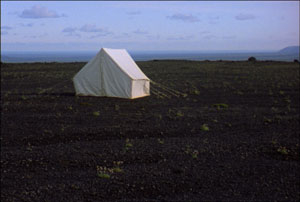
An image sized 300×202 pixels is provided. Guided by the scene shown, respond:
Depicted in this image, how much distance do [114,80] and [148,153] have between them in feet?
31.9

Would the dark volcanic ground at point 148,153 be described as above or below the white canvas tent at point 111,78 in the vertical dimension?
below

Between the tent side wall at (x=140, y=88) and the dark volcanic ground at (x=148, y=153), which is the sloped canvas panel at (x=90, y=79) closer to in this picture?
the tent side wall at (x=140, y=88)

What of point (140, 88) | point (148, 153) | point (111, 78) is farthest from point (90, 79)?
point (148, 153)

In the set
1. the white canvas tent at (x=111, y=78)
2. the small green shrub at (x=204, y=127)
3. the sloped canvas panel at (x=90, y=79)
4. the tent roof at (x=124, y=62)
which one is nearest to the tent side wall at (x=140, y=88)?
the white canvas tent at (x=111, y=78)

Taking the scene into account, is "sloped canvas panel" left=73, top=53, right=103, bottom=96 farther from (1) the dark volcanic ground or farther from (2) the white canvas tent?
(1) the dark volcanic ground

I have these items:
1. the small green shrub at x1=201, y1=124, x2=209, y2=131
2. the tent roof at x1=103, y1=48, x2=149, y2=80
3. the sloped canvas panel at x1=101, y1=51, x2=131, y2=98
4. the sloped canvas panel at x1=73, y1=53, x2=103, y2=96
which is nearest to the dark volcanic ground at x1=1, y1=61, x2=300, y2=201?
the small green shrub at x1=201, y1=124, x2=209, y2=131

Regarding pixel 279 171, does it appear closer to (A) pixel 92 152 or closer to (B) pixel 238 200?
(B) pixel 238 200

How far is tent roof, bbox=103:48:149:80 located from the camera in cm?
1823

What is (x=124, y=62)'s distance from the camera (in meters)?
19.0

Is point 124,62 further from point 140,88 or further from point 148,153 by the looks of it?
point 148,153

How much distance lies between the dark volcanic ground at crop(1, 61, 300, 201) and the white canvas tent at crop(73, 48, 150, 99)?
199 cm

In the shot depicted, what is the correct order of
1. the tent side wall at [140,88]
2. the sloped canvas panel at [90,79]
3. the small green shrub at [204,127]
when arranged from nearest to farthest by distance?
1. the small green shrub at [204,127]
2. the tent side wall at [140,88]
3. the sloped canvas panel at [90,79]

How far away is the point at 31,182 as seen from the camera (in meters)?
7.24

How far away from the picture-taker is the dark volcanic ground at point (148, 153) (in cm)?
690
